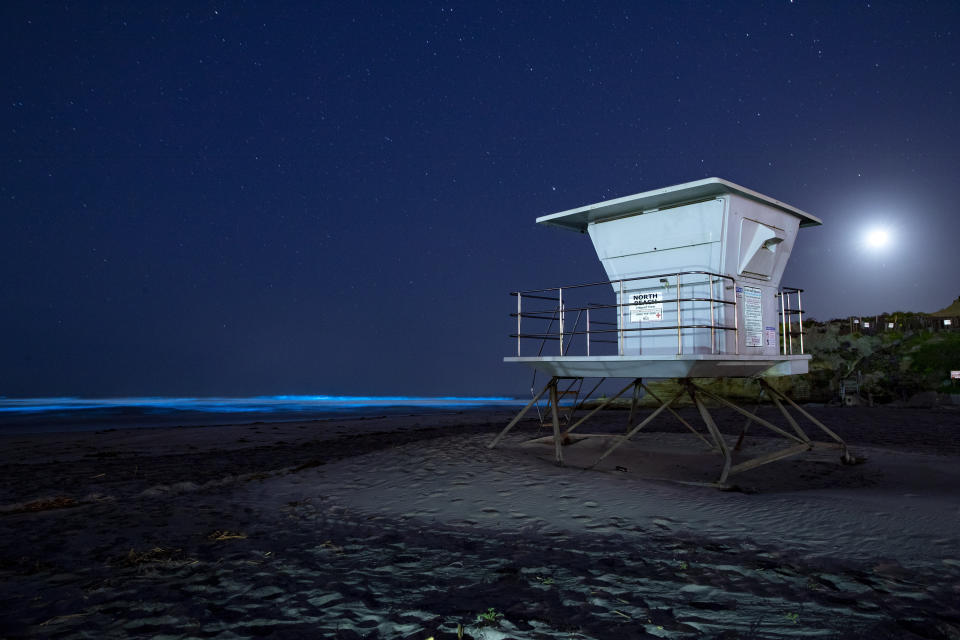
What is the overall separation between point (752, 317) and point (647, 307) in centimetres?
234

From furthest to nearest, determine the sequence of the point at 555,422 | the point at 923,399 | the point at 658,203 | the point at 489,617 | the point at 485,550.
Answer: the point at 923,399 < the point at 555,422 < the point at 658,203 < the point at 485,550 < the point at 489,617

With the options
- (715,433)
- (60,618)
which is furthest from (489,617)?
(715,433)

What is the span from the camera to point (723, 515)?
27.7ft

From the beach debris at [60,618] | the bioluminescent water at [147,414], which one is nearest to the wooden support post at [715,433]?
the beach debris at [60,618]

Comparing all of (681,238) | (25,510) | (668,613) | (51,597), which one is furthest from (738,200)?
(25,510)

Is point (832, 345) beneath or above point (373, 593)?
above

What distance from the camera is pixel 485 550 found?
7016 mm

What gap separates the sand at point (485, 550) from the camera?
4.88m

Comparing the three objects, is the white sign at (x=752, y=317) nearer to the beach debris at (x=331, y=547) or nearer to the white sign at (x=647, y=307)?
the white sign at (x=647, y=307)

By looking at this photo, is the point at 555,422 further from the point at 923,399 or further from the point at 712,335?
the point at 923,399

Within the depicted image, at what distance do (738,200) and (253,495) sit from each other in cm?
1145

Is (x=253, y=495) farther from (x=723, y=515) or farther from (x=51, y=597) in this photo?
(x=723, y=515)

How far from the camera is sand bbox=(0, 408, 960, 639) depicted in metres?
4.88

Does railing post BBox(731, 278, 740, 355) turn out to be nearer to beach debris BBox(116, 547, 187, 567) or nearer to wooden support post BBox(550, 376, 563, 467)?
wooden support post BBox(550, 376, 563, 467)
